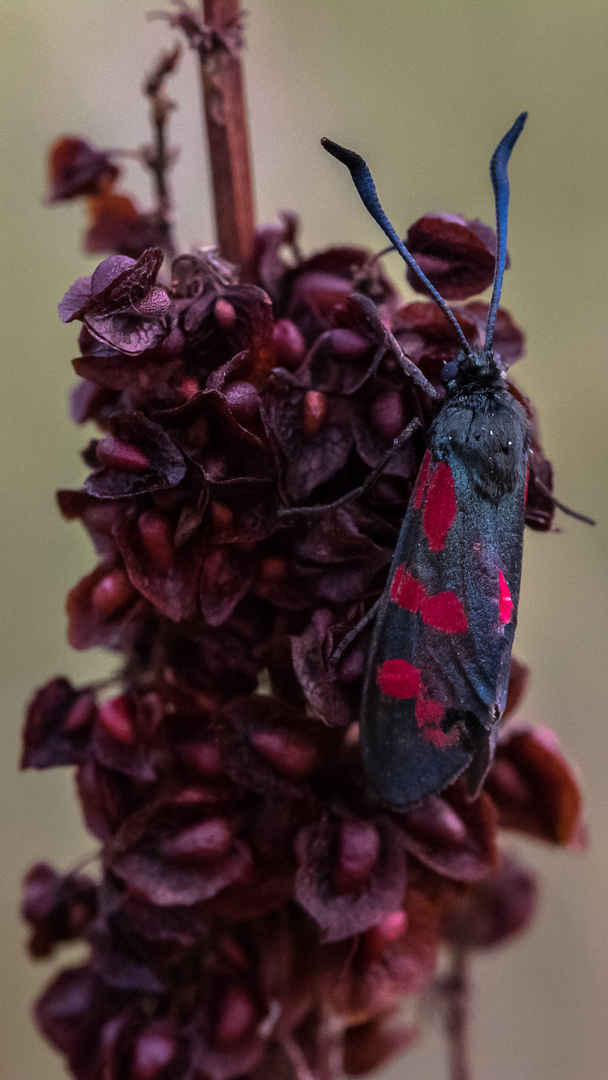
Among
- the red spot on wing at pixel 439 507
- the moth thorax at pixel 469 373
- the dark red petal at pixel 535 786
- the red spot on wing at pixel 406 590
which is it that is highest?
the moth thorax at pixel 469 373

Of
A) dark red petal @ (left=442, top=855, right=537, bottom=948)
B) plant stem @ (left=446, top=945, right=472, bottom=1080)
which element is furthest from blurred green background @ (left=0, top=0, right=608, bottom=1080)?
dark red petal @ (left=442, top=855, right=537, bottom=948)

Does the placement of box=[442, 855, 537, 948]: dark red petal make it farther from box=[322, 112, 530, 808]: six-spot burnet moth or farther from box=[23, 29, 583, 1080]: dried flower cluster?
box=[322, 112, 530, 808]: six-spot burnet moth

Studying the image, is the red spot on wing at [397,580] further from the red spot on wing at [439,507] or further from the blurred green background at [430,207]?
the blurred green background at [430,207]

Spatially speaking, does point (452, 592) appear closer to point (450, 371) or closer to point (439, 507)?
point (439, 507)

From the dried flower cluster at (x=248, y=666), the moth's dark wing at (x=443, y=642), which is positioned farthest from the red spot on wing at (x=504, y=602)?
the dried flower cluster at (x=248, y=666)

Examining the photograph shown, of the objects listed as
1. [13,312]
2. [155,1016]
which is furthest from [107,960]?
[13,312]

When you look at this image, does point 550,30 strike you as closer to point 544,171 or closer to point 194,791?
point 544,171

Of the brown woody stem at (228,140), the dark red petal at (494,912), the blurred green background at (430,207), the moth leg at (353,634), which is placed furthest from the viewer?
the blurred green background at (430,207)
